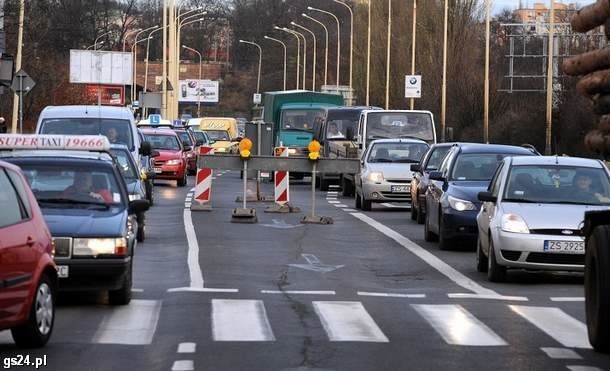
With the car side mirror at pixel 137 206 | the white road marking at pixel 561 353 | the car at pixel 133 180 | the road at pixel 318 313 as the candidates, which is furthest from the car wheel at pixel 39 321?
the car at pixel 133 180

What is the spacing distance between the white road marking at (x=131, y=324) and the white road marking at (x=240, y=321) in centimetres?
55

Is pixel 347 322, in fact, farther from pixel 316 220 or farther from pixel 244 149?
pixel 244 149

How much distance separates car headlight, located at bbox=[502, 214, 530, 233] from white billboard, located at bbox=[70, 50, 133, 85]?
61.7m

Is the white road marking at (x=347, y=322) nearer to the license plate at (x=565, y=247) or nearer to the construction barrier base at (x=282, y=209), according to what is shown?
the license plate at (x=565, y=247)

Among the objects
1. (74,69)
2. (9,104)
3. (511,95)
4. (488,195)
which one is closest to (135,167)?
(488,195)

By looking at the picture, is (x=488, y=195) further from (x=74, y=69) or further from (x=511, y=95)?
(x=74, y=69)

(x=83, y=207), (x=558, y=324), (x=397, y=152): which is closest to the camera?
(x=558, y=324)

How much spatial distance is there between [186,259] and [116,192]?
15.3 feet

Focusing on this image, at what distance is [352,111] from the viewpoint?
45938 millimetres

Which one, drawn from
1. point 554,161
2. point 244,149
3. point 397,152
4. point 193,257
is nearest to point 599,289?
point 554,161

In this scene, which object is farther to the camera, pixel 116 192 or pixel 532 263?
pixel 532 263

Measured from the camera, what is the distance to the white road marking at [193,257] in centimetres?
1695

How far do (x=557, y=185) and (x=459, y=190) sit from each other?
3824 millimetres

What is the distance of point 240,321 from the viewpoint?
43.4 ft
